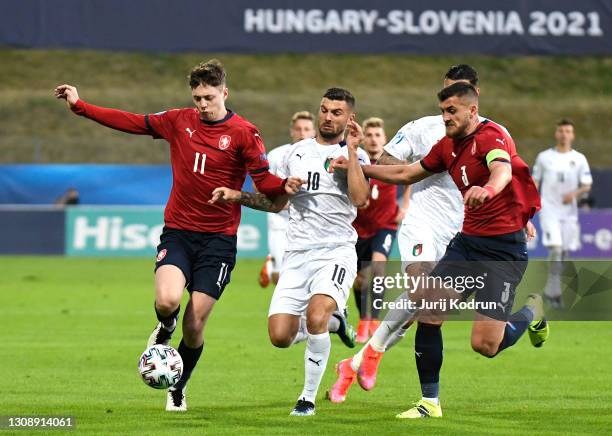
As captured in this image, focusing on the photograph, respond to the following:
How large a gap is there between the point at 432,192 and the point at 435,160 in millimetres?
1774

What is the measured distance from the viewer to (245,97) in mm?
41688

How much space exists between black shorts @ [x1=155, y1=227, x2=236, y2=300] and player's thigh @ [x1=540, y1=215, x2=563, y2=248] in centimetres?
945

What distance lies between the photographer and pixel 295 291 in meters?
9.27

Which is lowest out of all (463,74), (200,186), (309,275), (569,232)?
(309,275)

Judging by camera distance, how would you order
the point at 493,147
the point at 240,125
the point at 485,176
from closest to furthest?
the point at 493,147, the point at 485,176, the point at 240,125

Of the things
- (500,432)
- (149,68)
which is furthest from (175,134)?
(149,68)

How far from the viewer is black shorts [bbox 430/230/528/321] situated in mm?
8844

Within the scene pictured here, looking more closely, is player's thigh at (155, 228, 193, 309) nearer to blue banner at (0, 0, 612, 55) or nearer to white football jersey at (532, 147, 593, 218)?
blue banner at (0, 0, 612, 55)

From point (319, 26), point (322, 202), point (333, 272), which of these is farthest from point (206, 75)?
point (319, 26)

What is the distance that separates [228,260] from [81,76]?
116 ft

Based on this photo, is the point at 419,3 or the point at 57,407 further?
the point at 419,3

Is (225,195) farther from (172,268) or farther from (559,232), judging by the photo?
(559,232)

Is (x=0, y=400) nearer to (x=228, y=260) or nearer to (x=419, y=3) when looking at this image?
(x=228, y=260)

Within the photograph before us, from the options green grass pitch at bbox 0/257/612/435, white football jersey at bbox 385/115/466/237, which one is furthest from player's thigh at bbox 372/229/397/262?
white football jersey at bbox 385/115/466/237
